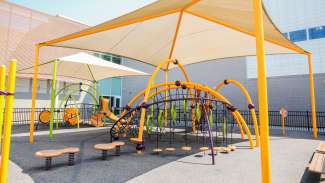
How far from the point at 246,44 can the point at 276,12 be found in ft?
36.1

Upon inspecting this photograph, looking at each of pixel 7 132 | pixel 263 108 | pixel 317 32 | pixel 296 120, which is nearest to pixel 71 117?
pixel 7 132

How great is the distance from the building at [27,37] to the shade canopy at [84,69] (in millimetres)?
1305

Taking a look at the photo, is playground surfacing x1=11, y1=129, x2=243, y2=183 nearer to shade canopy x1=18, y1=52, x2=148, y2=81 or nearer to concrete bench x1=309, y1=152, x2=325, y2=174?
concrete bench x1=309, y1=152, x2=325, y2=174

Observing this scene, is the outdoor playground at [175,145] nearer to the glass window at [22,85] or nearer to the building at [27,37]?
the building at [27,37]

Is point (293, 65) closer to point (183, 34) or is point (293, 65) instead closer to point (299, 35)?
point (299, 35)

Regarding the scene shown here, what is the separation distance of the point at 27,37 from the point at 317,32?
21.8 metres

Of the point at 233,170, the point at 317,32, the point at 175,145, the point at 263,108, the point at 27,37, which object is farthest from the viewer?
the point at 317,32

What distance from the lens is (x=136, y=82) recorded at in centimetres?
2564

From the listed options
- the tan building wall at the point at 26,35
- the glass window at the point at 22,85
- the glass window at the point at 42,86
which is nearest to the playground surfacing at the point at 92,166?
the tan building wall at the point at 26,35

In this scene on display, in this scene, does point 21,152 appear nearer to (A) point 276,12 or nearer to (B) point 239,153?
(B) point 239,153

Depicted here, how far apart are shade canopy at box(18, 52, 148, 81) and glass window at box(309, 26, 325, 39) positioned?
1343 cm

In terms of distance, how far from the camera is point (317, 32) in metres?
15.7

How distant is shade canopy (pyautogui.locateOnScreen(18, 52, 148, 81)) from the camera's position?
12805mm

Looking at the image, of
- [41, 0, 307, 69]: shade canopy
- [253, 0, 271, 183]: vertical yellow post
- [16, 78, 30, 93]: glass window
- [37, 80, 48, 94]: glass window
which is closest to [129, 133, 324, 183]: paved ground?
[253, 0, 271, 183]: vertical yellow post
